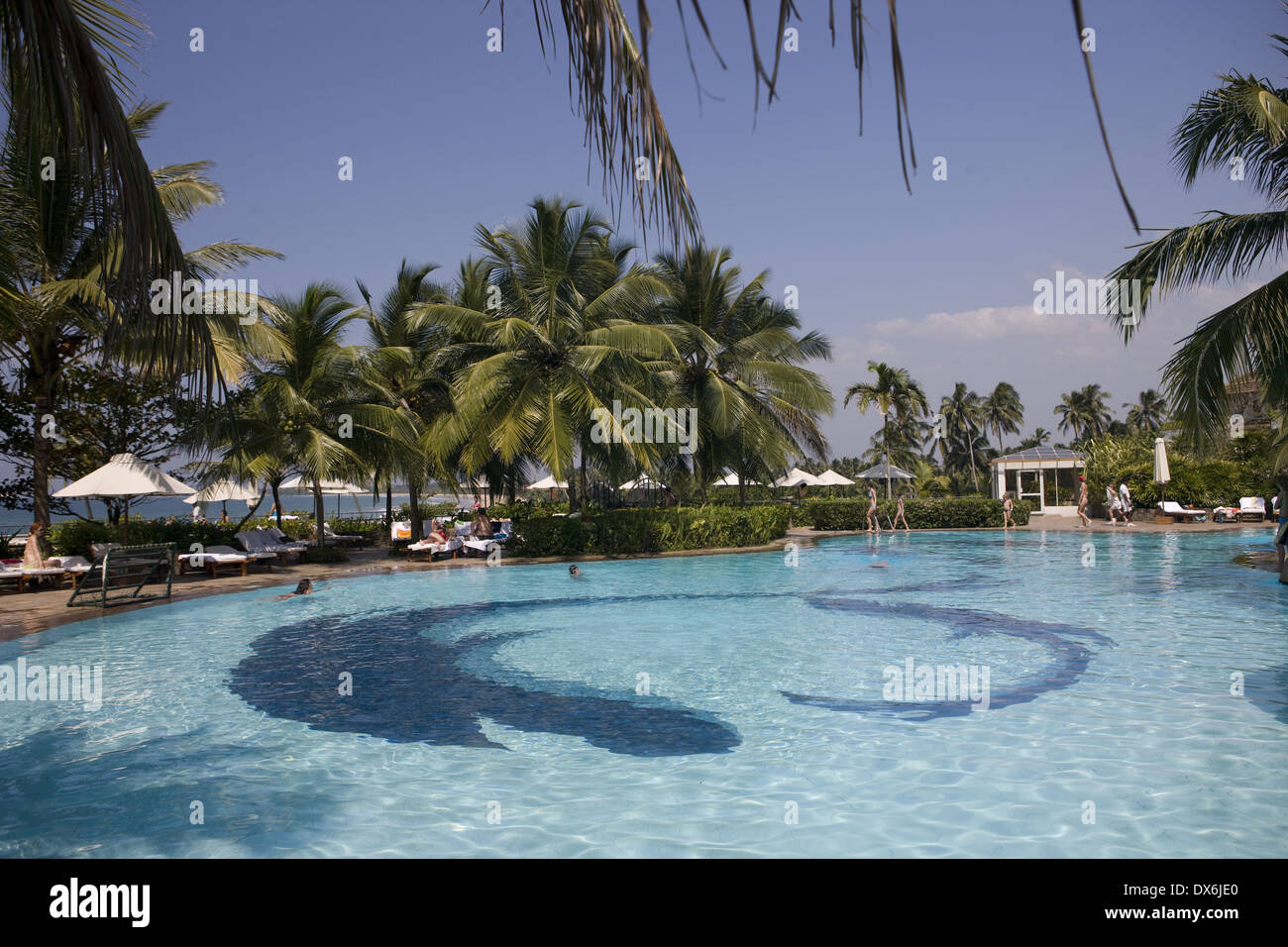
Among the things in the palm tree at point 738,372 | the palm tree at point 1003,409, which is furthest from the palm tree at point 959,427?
the palm tree at point 738,372

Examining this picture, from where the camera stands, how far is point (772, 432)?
2473 cm

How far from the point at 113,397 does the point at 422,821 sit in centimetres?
1630

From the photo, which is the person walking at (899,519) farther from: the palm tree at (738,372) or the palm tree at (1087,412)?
the palm tree at (1087,412)

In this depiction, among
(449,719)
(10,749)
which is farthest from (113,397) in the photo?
(449,719)

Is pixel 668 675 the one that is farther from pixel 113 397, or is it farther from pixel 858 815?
pixel 113 397

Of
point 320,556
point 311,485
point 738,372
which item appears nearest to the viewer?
point 320,556

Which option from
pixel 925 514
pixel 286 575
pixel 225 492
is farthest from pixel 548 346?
pixel 925 514

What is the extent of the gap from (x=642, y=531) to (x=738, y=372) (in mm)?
6655

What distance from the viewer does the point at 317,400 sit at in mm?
20797

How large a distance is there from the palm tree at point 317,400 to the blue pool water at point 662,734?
703 centimetres

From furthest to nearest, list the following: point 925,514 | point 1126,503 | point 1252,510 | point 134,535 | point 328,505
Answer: point 328,505, point 925,514, point 1126,503, point 1252,510, point 134,535

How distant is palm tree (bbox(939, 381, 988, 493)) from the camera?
69438 millimetres

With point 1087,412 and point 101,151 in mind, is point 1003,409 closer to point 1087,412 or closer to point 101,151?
point 1087,412

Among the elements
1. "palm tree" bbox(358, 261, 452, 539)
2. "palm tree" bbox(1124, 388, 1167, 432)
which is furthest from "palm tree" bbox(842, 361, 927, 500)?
"palm tree" bbox(1124, 388, 1167, 432)
